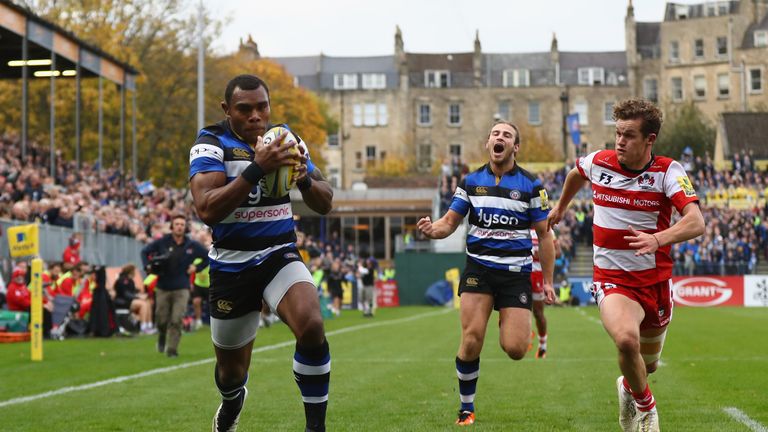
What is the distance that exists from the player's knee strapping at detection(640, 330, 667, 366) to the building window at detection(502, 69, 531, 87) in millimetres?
101560

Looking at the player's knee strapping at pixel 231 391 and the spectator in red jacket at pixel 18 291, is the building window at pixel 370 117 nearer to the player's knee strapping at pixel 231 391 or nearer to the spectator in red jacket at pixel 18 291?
the spectator in red jacket at pixel 18 291

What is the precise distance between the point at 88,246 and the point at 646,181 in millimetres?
22797

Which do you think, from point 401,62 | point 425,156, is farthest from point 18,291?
point 401,62

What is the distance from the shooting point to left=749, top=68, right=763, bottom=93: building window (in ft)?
323

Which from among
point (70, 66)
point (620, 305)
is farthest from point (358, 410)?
point (70, 66)

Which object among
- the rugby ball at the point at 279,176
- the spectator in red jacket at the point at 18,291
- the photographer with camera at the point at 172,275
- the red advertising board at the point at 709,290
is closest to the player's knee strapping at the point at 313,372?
the rugby ball at the point at 279,176

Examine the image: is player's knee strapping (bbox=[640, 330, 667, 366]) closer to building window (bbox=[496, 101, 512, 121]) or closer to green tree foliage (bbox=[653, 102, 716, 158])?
green tree foliage (bbox=[653, 102, 716, 158])

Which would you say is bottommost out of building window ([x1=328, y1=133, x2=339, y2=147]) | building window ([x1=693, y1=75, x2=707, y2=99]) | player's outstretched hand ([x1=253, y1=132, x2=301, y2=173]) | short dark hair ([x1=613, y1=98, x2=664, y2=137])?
player's outstretched hand ([x1=253, y1=132, x2=301, y2=173])

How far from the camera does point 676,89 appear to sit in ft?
341

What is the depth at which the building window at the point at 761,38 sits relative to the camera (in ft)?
320

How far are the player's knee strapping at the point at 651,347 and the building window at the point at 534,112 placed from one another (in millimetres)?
99995

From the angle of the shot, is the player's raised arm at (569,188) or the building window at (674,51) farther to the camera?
the building window at (674,51)

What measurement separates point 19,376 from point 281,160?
32.4ft

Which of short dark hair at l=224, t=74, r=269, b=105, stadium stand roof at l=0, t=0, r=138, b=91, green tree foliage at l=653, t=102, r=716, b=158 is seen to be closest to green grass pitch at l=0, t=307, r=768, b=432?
short dark hair at l=224, t=74, r=269, b=105
